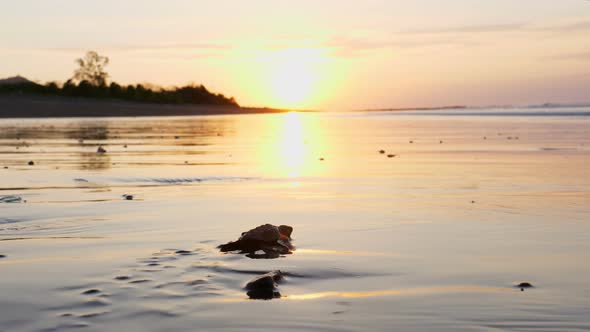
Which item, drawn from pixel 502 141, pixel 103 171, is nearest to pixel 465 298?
pixel 103 171

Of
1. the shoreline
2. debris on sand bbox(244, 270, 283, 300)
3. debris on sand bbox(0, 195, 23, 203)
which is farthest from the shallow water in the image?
the shoreline

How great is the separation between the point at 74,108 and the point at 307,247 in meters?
50.9

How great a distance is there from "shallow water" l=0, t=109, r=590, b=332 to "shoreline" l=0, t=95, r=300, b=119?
39.3m

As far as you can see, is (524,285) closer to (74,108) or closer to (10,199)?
(10,199)

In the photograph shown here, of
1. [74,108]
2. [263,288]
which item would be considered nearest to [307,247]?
[263,288]

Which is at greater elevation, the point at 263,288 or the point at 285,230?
the point at 285,230

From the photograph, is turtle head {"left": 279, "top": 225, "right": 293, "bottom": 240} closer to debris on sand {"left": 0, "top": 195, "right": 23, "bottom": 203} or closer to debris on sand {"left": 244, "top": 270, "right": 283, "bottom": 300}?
debris on sand {"left": 244, "top": 270, "right": 283, "bottom": 300}

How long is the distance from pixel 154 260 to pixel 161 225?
159 centimetres

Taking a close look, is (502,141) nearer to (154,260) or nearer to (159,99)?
(154,260)

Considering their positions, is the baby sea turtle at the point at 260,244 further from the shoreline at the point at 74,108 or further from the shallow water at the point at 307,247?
the shoreline at the point at 74,108

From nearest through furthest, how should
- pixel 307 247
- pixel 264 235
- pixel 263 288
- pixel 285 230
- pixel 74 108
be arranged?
pixel 263 288, pixel 264 235, pixel 307 247, pixel 285 230, pixel 74 108

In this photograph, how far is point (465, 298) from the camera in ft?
14.5

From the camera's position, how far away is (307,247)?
6016mm

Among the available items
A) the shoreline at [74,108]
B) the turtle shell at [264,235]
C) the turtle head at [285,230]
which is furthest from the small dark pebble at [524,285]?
the shoreline at [74,108]
